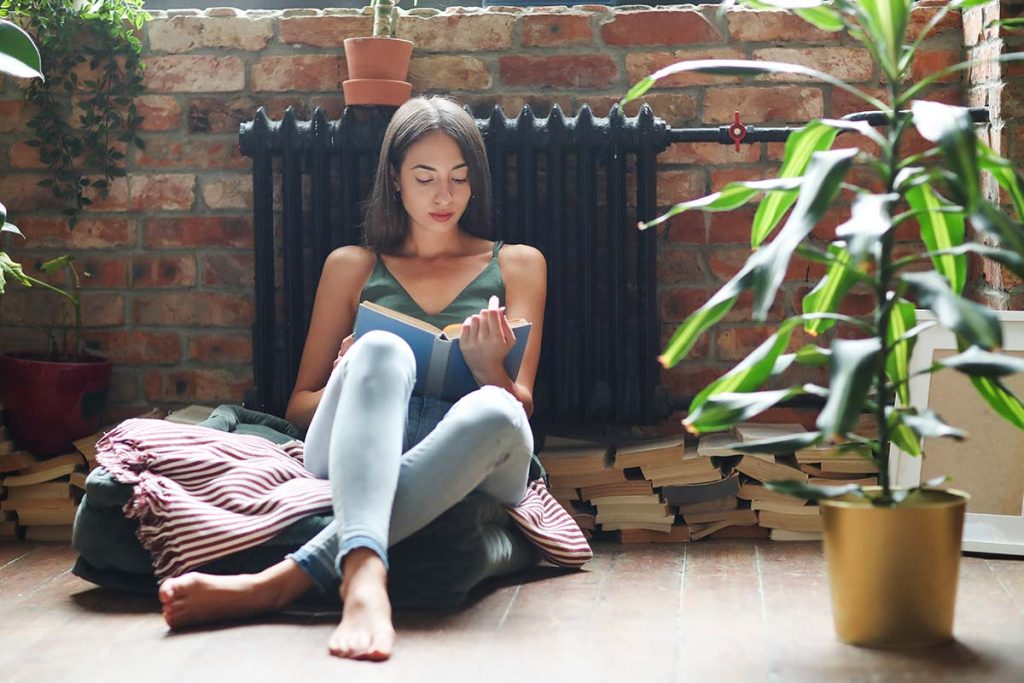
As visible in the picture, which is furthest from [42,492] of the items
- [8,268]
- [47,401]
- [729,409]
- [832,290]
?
[832,290]

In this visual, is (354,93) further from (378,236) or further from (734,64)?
(734,64)

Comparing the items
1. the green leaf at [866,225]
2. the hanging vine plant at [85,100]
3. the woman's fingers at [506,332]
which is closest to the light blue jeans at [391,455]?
the woman's fingers at [506,332]

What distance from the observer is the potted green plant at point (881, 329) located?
1.52m

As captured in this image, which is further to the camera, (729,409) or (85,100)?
(85,100)

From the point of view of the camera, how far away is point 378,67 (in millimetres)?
2562

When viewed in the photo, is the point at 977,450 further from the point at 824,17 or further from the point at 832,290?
the point at 824,17

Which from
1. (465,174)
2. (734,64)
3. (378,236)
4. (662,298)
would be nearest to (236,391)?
(378,236)

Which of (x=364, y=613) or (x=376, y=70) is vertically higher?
(x=376, y=70)

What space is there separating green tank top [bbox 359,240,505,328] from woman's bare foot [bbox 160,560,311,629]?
0.68 metres

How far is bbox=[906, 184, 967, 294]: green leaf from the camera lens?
1.77m

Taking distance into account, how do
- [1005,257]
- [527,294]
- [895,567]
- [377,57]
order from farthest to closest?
[377,57] < [527,294] < [895,567] < [1005,257]

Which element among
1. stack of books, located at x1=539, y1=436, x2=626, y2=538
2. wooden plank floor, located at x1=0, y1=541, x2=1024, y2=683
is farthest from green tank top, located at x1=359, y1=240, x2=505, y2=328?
wooden plank floor, located at x1=0, y1=541, x2=1024, y2=683

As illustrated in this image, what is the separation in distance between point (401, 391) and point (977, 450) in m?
1.14

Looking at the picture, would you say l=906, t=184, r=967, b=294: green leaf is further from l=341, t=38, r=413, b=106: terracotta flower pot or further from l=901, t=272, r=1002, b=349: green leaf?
l=341, t=38, r=413, b=106: terracotta flower pot
